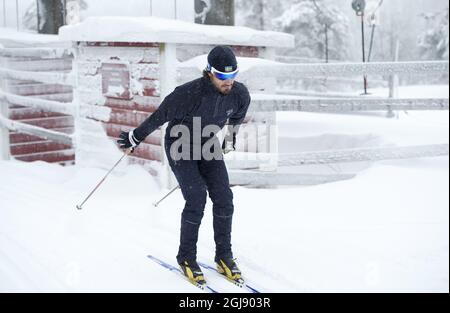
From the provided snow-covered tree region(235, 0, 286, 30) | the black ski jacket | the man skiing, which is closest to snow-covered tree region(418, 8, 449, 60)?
snow-covered tree region(235, 0, 286, 30)

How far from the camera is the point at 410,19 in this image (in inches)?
2955

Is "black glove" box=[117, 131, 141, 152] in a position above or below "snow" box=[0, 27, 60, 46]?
below

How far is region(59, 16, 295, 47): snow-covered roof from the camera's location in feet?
24.0

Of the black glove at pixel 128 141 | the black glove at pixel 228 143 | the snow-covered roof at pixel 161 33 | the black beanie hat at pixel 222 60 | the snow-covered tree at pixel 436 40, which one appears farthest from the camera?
the snow-covered tree at pixel 436 40

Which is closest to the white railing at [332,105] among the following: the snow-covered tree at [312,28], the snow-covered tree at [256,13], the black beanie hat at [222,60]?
the black beanie hat at [222,60]

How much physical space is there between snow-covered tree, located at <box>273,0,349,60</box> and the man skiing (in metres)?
24.0

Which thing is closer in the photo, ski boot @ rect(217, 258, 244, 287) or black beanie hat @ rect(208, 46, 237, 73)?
black beanie hat @ rect(208, 46, 237, 73)

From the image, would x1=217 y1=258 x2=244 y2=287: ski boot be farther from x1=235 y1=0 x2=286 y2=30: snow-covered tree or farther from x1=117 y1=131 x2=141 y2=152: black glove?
x1=235 y1=0 x2=286 y2=30: snow-covered tree

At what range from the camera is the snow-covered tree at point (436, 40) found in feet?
101

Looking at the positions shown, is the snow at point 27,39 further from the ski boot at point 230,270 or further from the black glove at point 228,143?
the ski boot at point 230,270

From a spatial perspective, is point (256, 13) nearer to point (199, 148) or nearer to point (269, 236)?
point (269, 236)

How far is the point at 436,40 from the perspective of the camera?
33.9 metres

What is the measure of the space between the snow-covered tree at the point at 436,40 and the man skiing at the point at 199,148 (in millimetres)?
25927

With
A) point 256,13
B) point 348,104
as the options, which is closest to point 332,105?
point 348,104
